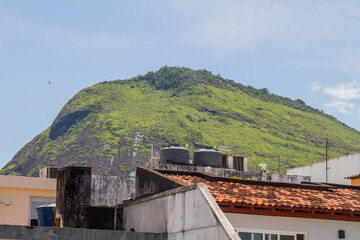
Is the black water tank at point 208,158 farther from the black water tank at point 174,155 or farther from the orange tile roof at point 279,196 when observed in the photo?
the orange tile roof at point 279,196

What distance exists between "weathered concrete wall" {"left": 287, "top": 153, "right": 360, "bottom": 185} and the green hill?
65.5 metres

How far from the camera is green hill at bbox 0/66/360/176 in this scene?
12244 cm

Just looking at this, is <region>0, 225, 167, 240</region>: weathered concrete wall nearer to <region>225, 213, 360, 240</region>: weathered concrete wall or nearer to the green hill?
<region>225, 213, 360, 240</region>: weathered concrete wall

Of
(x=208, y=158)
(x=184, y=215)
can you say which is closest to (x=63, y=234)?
(x=184, y=215)

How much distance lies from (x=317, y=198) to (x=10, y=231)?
910 cm

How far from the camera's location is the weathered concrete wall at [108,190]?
28.0 metres

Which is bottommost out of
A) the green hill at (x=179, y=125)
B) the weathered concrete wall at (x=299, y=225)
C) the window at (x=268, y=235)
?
the window at (x=268, y=235)

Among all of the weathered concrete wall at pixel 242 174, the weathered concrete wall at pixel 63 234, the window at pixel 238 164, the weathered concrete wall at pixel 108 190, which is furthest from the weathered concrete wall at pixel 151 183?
the window at pixel 238 164

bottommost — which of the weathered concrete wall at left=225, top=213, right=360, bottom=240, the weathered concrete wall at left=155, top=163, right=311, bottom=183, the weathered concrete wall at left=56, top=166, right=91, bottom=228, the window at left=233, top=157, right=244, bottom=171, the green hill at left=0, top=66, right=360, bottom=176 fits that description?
the weathered concrete wall at left=225, top=213, right=360, bottom=240

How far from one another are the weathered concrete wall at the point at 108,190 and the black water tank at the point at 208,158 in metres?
15.0

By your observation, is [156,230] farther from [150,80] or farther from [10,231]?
[150,80]

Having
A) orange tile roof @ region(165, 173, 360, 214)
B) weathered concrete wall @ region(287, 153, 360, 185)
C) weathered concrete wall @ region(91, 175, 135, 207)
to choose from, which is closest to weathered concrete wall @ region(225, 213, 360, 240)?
orange tile roof @ region(165, 173, 360, 214)

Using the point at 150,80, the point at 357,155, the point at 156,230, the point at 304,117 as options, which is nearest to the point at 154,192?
the point at 156,230

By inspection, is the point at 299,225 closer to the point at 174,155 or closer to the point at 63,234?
the point at 63,234
